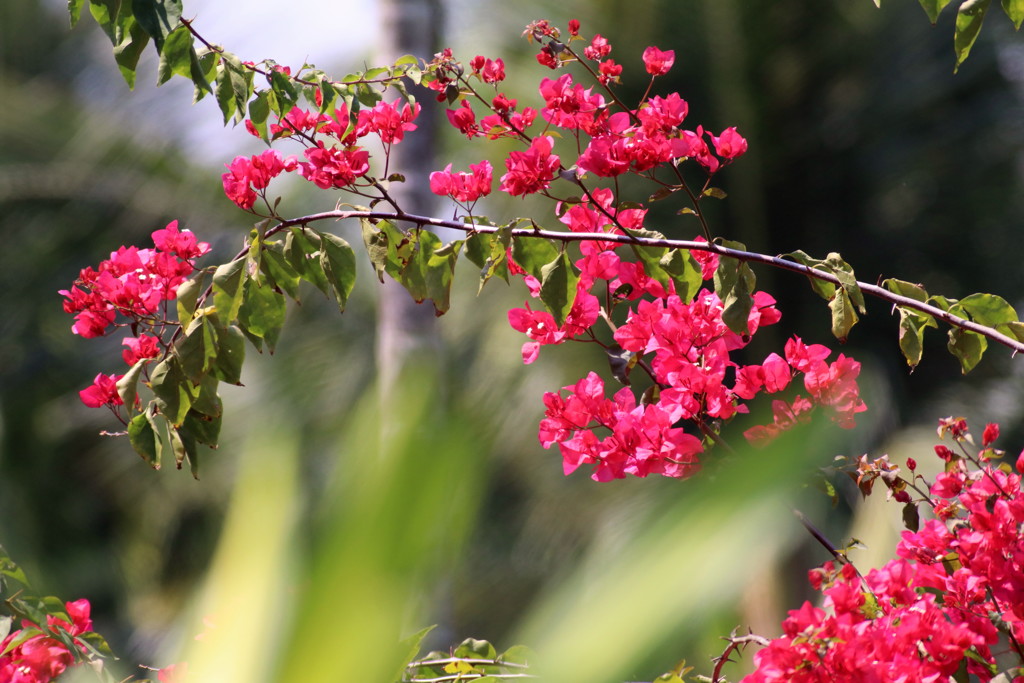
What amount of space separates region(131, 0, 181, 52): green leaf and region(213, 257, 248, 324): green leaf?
27cm

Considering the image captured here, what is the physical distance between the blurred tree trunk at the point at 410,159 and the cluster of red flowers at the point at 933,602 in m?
1.62

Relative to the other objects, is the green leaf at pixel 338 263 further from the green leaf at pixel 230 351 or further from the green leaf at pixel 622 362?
the green leaf at pixel 622 362

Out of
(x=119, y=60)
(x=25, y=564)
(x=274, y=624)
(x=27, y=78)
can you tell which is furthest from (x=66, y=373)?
(x=274, y=624)

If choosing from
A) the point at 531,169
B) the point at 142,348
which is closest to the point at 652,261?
the point at 531,169

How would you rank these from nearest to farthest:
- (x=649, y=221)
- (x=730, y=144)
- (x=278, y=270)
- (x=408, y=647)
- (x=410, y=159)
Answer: (x=408, y=647)
(x=278, y=270)
(x=730, y=144)
(x=410, y=159)
(x=649, y=221)

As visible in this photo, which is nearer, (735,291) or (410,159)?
(735,291)

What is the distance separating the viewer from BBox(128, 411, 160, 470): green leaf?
1138 millimetres

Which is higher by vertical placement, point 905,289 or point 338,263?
point 338,263

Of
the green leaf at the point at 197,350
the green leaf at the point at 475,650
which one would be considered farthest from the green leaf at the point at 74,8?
the green leaf at the point at 475,650

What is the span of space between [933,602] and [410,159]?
2.10m

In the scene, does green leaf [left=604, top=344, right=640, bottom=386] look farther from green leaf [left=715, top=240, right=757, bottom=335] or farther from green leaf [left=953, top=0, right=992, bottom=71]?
green leaf [left=953, top=0, right=992, bottom=71]

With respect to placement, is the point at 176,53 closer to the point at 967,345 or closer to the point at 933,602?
the point at 967,345

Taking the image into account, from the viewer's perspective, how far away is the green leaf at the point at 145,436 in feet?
3.73

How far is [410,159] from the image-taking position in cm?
297
